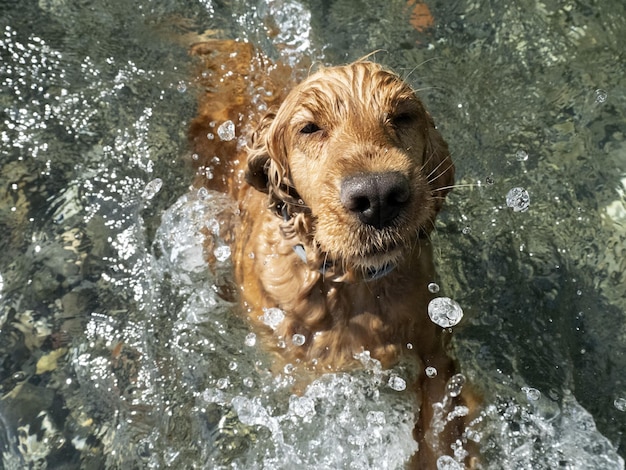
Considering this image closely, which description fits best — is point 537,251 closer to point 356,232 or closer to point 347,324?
point 347,324

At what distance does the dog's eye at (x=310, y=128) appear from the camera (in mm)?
3445

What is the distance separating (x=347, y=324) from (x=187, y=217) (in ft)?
5.70

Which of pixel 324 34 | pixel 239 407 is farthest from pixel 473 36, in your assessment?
pixel 239 407

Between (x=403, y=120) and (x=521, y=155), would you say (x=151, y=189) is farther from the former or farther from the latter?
(x=521, y=155)

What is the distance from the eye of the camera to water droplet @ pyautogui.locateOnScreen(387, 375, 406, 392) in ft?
13.2

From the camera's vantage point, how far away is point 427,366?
4.07 m

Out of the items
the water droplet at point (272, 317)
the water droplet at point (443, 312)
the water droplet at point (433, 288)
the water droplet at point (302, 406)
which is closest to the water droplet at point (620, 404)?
the water droplet at point (443, 312)

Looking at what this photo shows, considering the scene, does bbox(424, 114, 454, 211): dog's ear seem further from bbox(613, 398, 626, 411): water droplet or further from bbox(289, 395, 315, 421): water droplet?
bbox(613, 398, 626, 411): water droplet

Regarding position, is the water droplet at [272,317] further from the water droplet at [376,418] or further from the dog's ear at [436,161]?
the dog's ear at [436,161]

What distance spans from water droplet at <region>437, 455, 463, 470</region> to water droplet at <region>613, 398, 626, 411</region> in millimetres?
1170

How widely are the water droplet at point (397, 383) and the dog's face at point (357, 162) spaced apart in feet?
2.94

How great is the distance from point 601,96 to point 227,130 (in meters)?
3.17

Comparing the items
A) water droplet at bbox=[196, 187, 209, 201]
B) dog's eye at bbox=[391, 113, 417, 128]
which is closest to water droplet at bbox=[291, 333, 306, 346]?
dog's eye at bbox=[391, 113, 417, 128]

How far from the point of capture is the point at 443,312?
4086 millimetres
